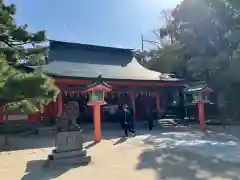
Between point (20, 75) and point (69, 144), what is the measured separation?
225 cm

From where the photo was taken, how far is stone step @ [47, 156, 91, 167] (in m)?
7.15

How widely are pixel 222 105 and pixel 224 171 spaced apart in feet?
43.5

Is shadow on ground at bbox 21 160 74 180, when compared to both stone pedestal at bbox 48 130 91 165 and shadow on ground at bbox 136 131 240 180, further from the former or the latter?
shadow on ground at bbox 136 131 240 180

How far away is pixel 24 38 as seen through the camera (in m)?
12.3

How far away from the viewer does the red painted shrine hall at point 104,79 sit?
49.5 ft

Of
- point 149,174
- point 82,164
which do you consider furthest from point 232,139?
point 82,164

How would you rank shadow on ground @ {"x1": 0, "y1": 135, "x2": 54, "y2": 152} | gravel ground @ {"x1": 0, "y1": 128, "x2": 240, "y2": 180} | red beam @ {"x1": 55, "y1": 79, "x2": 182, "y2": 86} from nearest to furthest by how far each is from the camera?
gravel ground @ {"x1": 0, "y1": 128, "x2": 240, "y2": 180} < shadow on ground @ {"x1": 0, "y1": 135, "x2": 54, "y2": 152} < red beam @ {"x1": 55, "y1": 79, "x2": 182, "y2": 86}

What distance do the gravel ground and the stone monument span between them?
0.98 ft

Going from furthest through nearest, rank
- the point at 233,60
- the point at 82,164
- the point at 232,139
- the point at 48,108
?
the point at 233,60 < the point at 48,108 < the point at 232,139 < the point at 82,164

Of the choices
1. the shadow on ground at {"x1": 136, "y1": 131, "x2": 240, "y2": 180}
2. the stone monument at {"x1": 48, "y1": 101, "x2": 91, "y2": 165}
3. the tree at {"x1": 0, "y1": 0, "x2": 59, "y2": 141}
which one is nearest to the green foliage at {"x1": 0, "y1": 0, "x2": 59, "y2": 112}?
the tree at {"x1": 0, "y1": 0, "x2": 59, "y2": 141}

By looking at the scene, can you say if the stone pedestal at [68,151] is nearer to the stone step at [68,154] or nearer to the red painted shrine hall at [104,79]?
the stone step at [68,154]

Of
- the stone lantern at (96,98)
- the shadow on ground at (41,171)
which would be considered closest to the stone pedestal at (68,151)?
the shadow on ground at (41,171)

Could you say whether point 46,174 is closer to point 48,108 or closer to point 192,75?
point 48,108

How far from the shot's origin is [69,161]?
7.33m
